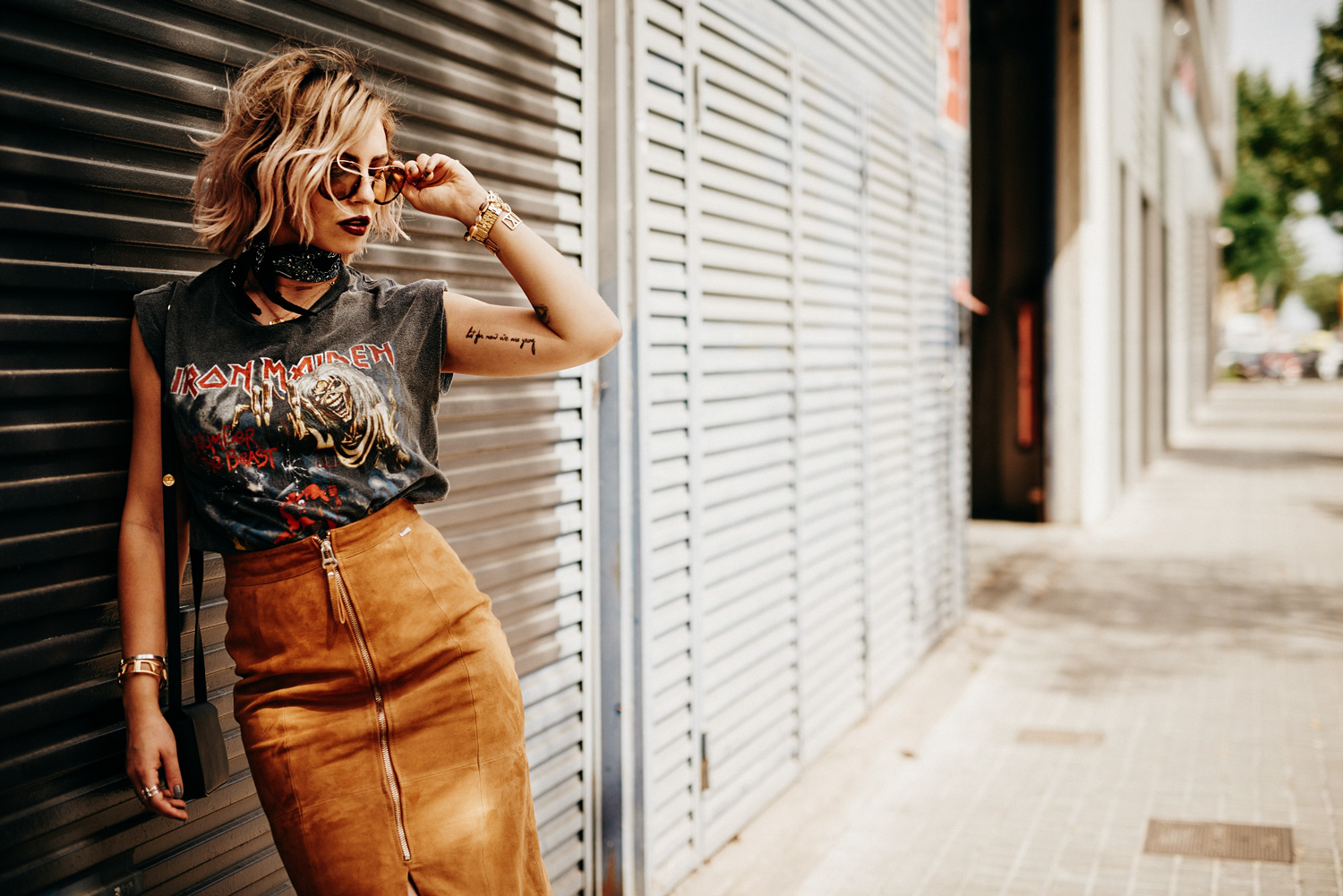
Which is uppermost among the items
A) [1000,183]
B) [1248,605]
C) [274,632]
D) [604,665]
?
[1000,183]

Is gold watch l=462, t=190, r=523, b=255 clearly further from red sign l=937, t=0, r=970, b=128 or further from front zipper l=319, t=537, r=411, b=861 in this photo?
red sign l=937, t=0, r=970, b=128

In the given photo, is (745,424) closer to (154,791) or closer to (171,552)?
(171,552)

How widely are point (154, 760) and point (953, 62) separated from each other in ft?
22.5

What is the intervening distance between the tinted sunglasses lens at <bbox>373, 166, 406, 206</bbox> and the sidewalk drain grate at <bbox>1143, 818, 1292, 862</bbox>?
371 cm

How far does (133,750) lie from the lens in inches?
73.8

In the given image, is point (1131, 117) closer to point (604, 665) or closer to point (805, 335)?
point (805, 335)

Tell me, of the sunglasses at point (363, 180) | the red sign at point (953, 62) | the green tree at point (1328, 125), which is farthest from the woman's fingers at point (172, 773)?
the green tree at point (1328, 125)

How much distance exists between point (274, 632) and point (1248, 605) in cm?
819

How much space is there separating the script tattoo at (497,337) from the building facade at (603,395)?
1.88ft

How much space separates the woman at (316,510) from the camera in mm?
1893

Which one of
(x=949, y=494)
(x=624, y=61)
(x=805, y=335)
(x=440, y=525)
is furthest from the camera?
(x=949, y=494)

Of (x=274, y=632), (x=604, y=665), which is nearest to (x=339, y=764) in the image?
(x=274, y=632)

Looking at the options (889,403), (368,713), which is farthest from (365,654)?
(889,403)

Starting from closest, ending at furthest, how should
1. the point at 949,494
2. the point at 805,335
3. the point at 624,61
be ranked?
the point at 624,61 < the point at 805,335 < the point at 949,494
